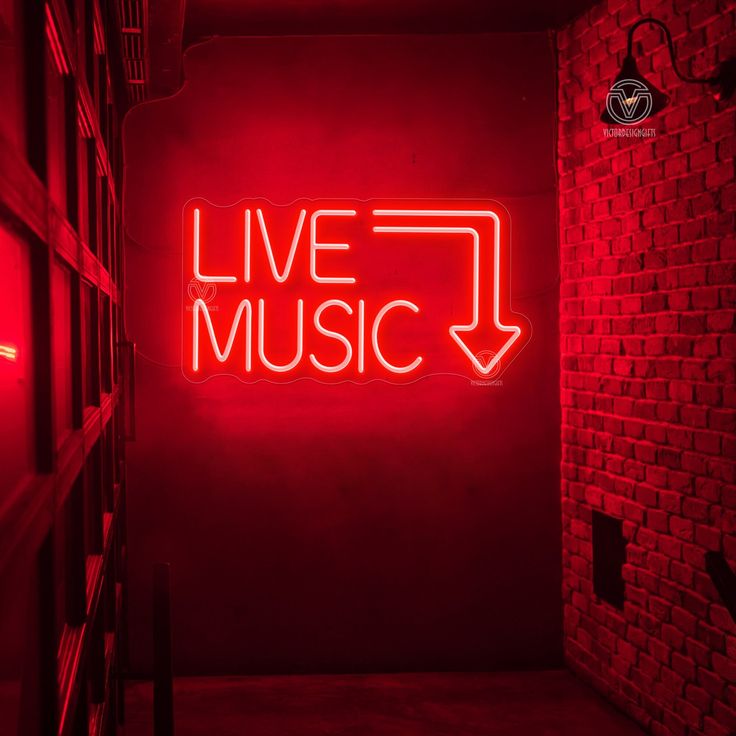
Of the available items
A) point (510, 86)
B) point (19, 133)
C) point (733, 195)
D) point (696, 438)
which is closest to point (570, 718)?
point (696, 438)

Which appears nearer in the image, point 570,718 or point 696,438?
point 696,438

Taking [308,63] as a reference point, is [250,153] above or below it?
below

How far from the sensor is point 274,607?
464cm

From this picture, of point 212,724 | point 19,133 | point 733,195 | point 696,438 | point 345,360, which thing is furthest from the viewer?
point 345,360

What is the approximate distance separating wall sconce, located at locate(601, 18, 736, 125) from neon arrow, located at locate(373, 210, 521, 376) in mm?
945

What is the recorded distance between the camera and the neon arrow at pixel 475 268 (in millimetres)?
4512

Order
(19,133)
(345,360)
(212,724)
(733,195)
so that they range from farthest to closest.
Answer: (345,360)
(212,724)
(733,195)
(19,133)

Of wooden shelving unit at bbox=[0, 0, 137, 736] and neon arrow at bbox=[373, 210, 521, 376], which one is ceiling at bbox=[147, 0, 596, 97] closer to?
Result: neon arrow at bbox=[373, 210, 521, 376]

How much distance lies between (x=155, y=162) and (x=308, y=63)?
106 cm

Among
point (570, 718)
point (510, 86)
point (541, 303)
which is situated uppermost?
point (510, 86)

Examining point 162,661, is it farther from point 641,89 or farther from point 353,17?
point 353,17

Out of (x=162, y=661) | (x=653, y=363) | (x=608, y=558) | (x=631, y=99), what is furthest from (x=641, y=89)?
(x=162, y=661)

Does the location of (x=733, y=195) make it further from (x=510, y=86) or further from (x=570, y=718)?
(x=570, y=718)

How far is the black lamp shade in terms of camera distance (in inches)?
140
